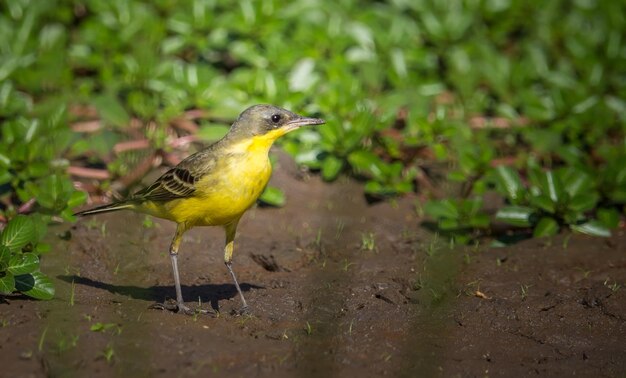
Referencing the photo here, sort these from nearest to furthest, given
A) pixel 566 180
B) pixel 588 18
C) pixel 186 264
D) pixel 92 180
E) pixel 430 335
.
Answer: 1. pixel 430 335
2. pixel 186 264
3. pixel 566 180
4. pixel 92 180
5. pixel 588 18

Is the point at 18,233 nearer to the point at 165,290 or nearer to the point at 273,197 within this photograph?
the point at 165,290

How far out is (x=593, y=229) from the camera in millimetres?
7906

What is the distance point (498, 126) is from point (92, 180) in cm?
460

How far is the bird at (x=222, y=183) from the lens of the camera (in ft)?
20.3

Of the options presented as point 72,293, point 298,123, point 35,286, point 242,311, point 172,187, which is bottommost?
point 242,311

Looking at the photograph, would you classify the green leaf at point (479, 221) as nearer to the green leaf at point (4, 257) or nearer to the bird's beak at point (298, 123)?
the bird's beak at point (298, 123)

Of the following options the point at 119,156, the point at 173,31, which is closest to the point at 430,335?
the point at 119,156

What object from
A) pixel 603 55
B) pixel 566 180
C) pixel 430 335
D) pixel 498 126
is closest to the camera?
pixel 430 335

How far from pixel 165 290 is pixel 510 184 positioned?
3.42 m

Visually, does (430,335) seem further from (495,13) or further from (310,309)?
(495,13)

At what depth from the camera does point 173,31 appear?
433 inches

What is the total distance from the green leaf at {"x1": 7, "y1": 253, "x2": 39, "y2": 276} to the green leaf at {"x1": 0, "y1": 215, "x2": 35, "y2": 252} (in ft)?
0.87

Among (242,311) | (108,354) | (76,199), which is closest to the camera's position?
(108,354)

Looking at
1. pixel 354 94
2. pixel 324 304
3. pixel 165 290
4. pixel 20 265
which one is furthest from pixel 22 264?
pixel 354 94
